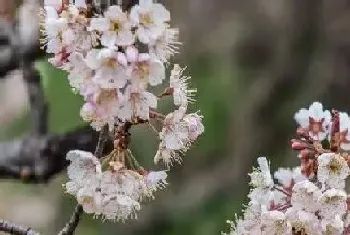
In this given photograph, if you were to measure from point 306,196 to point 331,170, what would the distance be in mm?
24

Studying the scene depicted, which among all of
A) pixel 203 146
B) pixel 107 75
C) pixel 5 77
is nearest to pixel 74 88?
pixel 107 75

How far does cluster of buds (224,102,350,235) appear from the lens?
0.55m

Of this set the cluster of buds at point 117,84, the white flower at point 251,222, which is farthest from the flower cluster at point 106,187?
the white flower at point 251,222

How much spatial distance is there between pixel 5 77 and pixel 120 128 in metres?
0.67

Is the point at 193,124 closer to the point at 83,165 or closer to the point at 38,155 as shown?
the point at 83,165

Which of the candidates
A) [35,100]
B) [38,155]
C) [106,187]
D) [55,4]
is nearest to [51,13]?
[55,4]

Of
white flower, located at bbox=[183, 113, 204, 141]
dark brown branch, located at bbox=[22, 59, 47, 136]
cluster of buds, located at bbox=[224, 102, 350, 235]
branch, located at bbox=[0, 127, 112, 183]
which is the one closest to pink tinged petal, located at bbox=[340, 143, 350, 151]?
cluster of buds, located at bbox=[224, 102, 350, 235]

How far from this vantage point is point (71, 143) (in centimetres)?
101

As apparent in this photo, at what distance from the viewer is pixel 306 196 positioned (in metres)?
0.55

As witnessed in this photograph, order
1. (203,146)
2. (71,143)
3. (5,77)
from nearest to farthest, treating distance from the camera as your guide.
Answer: (71,143)
(5,77)
(203,146)

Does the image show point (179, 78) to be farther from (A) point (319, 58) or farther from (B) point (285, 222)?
(A) point (319, 58)

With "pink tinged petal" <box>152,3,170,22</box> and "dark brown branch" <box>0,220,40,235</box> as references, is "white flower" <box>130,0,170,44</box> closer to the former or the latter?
"pink tinged petal" <box>152,3,170,22</box>

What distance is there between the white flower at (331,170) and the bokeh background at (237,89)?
78 cm

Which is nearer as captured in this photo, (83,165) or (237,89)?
(83,165)
